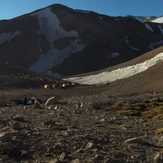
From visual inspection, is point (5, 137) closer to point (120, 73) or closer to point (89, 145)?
point (89, 145)

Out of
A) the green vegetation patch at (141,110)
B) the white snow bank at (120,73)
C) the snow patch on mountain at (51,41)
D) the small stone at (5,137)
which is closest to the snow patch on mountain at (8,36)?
the snow patch on mountain at (51,41)

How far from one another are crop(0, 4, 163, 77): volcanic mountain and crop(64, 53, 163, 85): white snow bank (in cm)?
2446

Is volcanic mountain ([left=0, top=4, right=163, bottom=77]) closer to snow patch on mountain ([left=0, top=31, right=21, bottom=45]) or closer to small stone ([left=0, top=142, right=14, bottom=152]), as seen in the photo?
snow patch on mountain ([left=0, top=31, right=21, bottom=45])

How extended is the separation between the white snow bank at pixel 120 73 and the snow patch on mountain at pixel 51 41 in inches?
1072

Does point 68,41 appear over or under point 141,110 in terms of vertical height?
over

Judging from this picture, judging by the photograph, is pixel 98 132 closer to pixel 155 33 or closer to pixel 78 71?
pixel 78 71

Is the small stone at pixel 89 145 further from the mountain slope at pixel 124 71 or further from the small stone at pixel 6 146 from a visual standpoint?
the mountain slope at pixel 124 71

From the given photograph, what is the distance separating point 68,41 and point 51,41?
192 inches

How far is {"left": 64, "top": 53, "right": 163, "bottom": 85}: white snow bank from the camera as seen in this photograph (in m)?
57.6

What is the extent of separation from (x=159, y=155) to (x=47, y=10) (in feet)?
388

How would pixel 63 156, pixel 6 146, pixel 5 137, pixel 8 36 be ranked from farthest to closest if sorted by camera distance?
pixel 8 36 → pixel 5 137 → pixel 6 146 → pixel 63 156

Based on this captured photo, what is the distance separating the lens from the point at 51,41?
10369 cm

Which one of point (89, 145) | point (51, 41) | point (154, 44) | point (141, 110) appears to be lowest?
point (141, 110)

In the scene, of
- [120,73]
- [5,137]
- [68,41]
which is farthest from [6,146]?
[68,41]
